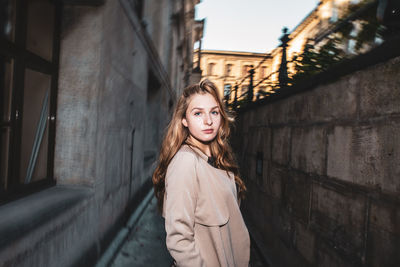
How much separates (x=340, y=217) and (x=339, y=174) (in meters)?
0.37

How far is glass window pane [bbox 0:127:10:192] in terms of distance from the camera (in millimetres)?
2027

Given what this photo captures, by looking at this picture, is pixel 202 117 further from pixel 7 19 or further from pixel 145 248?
pixel 145 248

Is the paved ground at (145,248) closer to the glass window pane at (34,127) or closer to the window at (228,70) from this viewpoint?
the glass window pane at (34,127)

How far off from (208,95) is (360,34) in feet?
6.63

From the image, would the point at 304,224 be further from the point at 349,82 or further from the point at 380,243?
the point at 349,82

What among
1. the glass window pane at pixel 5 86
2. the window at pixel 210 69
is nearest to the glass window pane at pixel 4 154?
the glass window pane at pixel 5 86

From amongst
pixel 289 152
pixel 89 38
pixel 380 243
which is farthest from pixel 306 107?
pixel 89 38

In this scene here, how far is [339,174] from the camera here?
88.2 inches

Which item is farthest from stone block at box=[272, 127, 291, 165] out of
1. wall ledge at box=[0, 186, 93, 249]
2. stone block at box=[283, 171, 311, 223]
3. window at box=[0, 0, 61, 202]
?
window at box=[0, 0, 61, 202]

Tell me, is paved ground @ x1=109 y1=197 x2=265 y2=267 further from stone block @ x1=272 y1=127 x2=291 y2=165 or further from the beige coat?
the beige coat

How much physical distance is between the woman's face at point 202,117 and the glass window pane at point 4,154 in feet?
5.13

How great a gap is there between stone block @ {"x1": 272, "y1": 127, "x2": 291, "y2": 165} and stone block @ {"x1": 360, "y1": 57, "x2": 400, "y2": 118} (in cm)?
151

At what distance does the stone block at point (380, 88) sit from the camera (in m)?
1.66

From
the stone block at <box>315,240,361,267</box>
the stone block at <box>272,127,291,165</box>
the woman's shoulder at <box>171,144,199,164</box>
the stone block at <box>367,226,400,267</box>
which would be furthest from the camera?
the stone block at <box>272,127,291,165</box>
